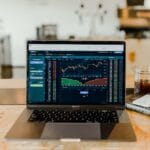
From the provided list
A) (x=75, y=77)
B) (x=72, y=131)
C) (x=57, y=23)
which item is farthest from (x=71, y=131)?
(x=57, y=23)

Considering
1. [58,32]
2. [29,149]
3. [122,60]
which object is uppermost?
[58,32]

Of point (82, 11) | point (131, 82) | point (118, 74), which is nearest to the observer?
point (118, 74)

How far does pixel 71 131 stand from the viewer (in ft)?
3.35

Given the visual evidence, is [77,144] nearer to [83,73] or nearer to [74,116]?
[74,116]

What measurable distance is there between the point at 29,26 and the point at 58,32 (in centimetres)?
44

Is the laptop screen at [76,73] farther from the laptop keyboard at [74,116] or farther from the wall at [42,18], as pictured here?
the wall at [42,18]

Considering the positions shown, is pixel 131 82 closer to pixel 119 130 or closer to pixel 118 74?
pixel 118 74

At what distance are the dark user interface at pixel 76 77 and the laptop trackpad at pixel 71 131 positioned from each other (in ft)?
0.60

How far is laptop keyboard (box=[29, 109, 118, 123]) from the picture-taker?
1.13m

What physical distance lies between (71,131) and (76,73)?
28cm

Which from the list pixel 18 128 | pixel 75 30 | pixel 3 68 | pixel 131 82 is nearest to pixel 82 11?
pixel 75 30

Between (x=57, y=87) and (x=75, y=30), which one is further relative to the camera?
(x=75, y=30)

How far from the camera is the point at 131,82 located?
1459 millimetres

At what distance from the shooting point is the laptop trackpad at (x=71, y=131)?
988mm
